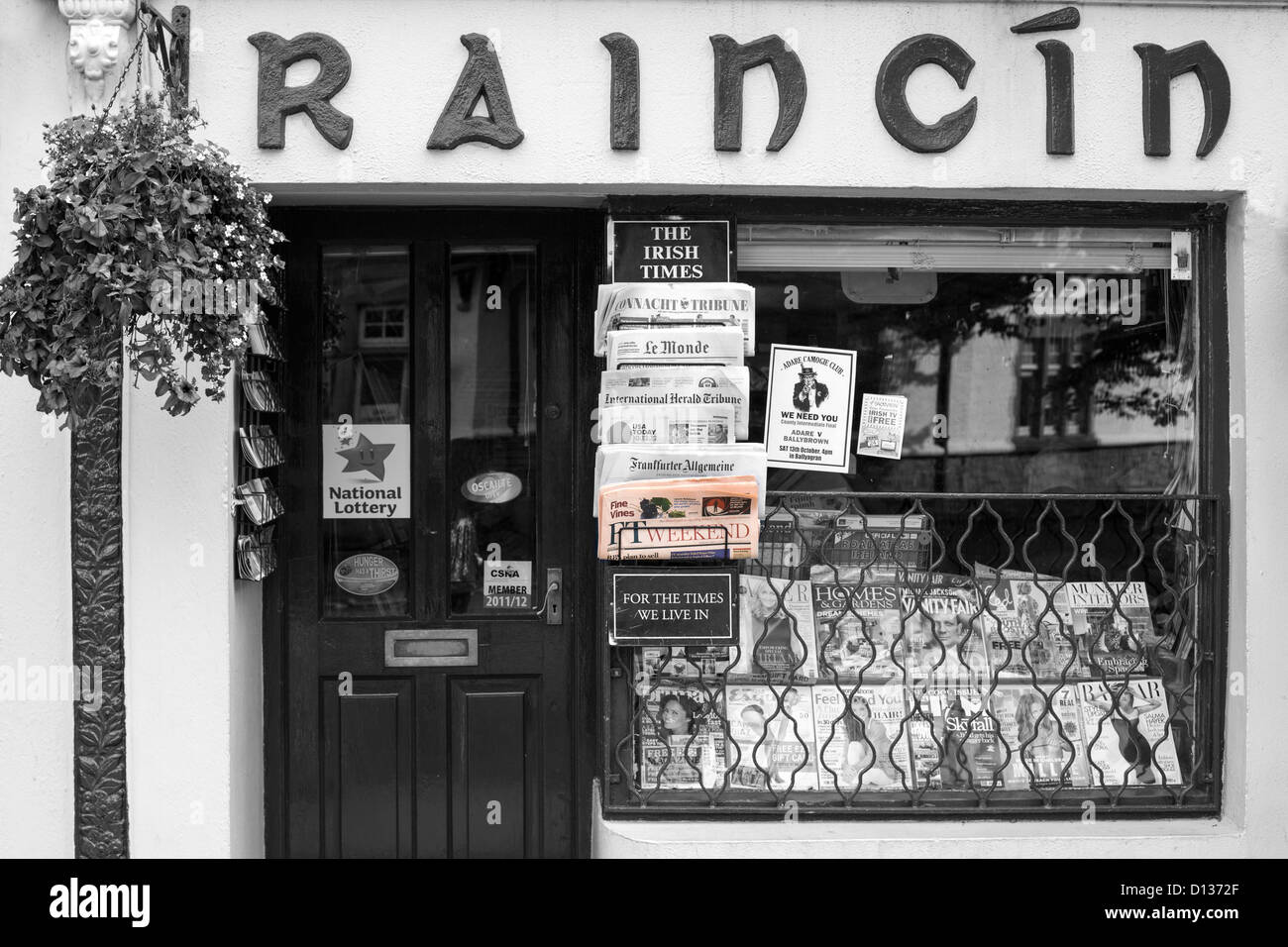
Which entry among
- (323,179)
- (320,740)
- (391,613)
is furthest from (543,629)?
(323,179)

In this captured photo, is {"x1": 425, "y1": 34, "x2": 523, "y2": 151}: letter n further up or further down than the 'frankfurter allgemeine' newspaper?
further up

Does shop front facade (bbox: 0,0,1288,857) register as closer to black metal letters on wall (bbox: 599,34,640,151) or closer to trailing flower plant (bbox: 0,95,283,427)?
black metal letters on wall (bbox: 599,34,640,151)

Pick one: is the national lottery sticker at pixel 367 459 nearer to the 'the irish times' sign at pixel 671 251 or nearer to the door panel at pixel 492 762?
the door panel at pixel 492 762

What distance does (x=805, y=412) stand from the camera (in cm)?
390

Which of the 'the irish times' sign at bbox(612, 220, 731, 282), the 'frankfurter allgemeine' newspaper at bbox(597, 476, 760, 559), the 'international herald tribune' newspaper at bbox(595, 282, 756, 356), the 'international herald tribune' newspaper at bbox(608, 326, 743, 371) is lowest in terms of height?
the 'frankfurter allgemeine' newspaper at bbox(597, 476, 760, 559)

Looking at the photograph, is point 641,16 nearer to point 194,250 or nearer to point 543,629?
point 194,250

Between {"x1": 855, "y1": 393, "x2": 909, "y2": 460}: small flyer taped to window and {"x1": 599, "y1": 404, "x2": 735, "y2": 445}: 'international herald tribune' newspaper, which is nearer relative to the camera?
{"x1": 599, "y1": 404, "x2": 735, "y2": 445}: 'international herald tribune' newspaper

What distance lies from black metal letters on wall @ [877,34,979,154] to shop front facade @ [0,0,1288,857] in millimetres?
14

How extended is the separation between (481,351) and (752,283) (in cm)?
102

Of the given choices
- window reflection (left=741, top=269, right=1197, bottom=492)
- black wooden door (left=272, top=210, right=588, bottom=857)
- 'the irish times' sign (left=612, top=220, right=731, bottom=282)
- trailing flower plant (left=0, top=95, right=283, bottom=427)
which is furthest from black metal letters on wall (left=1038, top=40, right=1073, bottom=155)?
trailing flower plant (left=0, top=95, right=283, bottom=427)

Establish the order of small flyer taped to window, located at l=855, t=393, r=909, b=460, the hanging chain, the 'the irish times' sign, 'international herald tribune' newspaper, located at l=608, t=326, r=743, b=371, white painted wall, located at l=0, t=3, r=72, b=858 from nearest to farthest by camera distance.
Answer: the hanging chain → white painted wall, located at l=0, t=3, r=72, b=858 → 'international herald tribune' newspaper, located at l=608, t=326, r=743, b=371 → the 'the irish times' sign → small flyer taped to window, located at l=855, t=393, r=909, b=460

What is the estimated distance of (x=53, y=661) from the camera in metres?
3.52

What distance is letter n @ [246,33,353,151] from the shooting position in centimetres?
349

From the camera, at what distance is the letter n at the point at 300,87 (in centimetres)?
349
